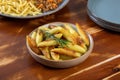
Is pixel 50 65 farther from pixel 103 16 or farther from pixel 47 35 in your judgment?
pixel 103 16

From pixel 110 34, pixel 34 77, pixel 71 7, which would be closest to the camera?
pixel 34 77

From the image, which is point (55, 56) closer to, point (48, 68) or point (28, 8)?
point (48, 68)

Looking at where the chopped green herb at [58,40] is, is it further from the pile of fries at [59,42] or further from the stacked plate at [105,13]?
the stacked plate at [105,13]

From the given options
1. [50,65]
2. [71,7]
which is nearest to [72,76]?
[50,65]

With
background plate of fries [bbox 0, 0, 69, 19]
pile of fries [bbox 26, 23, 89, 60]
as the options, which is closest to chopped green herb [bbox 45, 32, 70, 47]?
pile of fries [bbox 26, 23, 89, 60]

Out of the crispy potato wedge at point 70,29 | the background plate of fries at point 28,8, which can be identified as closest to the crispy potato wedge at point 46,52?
the crispy potato wedge at point 70,29

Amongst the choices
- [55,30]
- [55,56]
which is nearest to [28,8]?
[55,30]

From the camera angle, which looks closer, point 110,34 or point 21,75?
point 21,75
